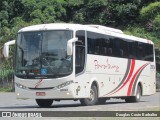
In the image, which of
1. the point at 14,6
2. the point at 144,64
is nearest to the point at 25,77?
the point at 144,64

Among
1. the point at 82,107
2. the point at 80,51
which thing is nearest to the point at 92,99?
the point at 82,107

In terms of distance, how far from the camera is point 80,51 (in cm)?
2188

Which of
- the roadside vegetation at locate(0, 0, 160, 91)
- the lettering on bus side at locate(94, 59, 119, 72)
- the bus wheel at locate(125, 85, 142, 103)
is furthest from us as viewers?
the roadside vegetation at locate(0, 0, 160, 91)

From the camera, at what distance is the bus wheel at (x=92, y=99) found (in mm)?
22528

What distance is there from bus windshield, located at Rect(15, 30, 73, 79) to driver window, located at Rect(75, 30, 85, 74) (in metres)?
0.46

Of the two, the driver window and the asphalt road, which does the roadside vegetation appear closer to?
the asphalt road

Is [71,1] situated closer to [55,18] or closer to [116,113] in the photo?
[55,18]

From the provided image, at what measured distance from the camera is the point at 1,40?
160 feet

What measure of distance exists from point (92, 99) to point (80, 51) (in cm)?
239

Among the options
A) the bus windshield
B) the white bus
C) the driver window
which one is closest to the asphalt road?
the white bus

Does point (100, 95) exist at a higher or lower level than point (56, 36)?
lower

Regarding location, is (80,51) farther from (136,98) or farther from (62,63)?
(136,98)

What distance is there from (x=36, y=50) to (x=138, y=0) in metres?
29.1

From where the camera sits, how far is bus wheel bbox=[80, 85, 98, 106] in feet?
73.9
